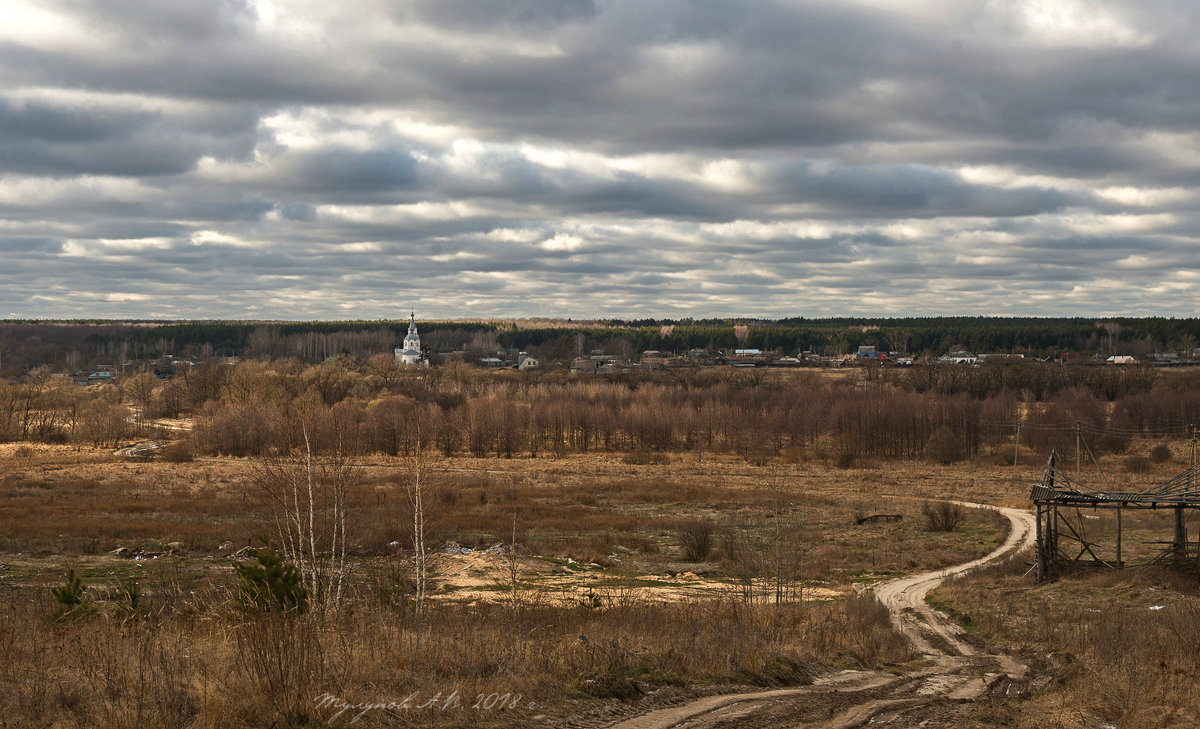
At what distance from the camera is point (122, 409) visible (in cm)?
9175

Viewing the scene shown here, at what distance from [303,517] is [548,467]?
205 feet

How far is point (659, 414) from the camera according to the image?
321 ft

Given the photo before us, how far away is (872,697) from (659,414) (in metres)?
86.3

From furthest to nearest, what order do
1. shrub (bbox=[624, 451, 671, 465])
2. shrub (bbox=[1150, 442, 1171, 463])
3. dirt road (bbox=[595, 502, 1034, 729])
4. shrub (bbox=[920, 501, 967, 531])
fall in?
shrub (bbox=[624, 451, 671, 465])
shrub (bbox=[1150, 442, 1171, 463])
shrub (bbox=[920, 501, 967, 531])
dirt road (bbox=[595, 502, 1034, 729])

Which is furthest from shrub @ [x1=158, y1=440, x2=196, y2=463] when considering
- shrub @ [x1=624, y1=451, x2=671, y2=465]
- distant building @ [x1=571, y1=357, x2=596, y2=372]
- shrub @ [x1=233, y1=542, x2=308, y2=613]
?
distant building @ [x1=571, y1=357, x2=596, y2=372]

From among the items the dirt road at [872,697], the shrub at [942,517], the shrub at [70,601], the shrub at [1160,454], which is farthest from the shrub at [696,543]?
the shrub at [1160,454]

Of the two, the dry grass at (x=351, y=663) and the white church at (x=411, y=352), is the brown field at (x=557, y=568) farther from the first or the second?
the white church at (x=411, y=352)

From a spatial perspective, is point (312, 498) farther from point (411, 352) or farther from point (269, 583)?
point (411, 352)

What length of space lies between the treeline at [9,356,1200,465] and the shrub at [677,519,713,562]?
43.7 metres

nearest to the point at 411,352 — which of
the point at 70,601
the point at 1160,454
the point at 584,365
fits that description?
the point at 584,365

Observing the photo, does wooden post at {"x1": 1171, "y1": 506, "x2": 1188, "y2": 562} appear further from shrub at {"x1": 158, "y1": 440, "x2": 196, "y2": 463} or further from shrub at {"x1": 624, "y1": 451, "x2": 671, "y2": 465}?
shrub at {"x1": 158, "y1": 440, "x2": 196, "y2": 463}

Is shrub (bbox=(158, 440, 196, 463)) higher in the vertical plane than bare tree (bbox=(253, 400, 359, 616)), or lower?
lower

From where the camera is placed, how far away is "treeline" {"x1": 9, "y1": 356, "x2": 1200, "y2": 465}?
278ft

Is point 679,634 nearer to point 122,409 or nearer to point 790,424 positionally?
point 790,424
